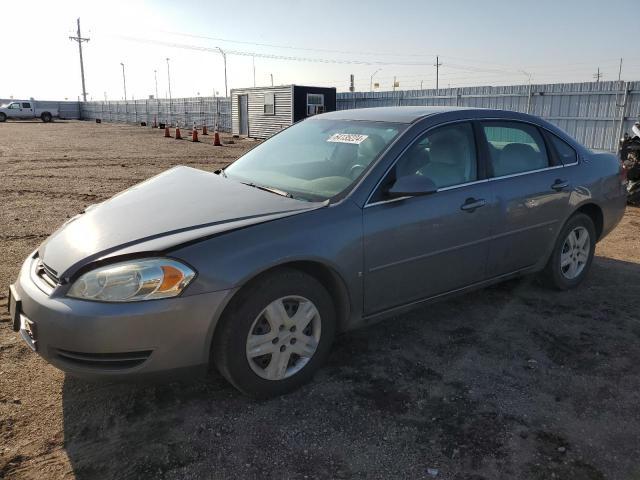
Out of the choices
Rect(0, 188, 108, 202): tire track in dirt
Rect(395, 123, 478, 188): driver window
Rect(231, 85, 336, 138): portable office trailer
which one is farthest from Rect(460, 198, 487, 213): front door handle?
Rect(231, 85, 336, 138): portable office trailer

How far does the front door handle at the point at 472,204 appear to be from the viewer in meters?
3.62

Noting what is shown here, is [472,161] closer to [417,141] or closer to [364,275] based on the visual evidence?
[417,141]

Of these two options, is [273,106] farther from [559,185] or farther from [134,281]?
[134,281]

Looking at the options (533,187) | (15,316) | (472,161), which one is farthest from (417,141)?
(15,316)

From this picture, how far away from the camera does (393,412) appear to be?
2.88 meters

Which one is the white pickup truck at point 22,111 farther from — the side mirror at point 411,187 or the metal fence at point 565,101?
the side mirror at point 411,187

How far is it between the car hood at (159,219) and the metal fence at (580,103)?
13534mm

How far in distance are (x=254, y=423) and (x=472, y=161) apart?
94.3 inches

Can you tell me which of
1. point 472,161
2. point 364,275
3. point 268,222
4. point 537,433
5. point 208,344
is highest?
point 472,161

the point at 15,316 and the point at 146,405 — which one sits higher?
the point at 15,316

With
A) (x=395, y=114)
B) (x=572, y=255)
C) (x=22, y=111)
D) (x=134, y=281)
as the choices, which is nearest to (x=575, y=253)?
(x=572, y=255)

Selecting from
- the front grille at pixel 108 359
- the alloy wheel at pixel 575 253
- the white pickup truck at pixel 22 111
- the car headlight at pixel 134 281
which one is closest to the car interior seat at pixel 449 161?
the alloy wheel at pixel 575 253

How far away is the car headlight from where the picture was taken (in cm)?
251

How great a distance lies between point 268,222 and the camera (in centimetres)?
284
